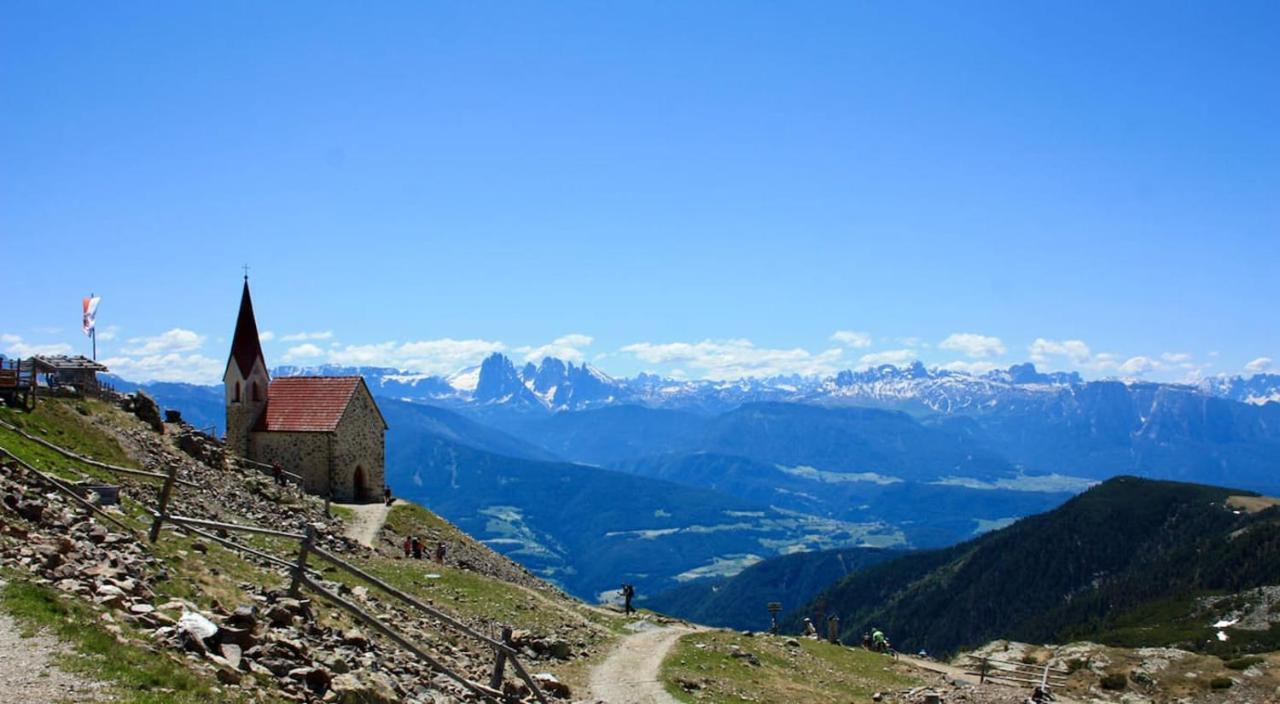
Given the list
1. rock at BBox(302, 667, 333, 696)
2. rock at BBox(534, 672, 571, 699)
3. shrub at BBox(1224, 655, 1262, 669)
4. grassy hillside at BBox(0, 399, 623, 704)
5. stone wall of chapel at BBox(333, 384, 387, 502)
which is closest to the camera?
grassy hillside at BBox(0, 399, 623, 704)

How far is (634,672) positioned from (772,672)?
6.37 meters

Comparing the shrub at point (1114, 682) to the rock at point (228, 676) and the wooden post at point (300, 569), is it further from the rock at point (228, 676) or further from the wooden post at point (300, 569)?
the rock at point (228, 676)

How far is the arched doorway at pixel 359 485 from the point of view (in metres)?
65.0

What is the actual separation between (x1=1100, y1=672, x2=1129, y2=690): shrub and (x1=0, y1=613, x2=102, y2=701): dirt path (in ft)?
158

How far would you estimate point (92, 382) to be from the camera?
56.1m

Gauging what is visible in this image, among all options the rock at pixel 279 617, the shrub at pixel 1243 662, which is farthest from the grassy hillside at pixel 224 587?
the shrub at pixel 1243 662

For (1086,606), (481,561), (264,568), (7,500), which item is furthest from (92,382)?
(1086,606)

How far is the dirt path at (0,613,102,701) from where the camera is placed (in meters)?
14.2

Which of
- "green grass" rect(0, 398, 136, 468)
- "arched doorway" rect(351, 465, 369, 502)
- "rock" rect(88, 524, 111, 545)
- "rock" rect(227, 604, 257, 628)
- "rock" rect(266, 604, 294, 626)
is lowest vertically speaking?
"arched doorway" rect(351, 465, 369, 502)

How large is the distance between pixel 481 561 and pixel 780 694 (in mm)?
26136

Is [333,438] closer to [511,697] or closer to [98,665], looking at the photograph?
[511,697]

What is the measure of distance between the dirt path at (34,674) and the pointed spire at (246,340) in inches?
2043

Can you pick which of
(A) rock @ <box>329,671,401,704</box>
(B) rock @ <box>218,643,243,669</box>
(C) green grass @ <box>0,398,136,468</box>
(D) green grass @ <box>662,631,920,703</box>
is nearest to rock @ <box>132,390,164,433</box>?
(C) green grass @ <box>0,398,136,468</box>

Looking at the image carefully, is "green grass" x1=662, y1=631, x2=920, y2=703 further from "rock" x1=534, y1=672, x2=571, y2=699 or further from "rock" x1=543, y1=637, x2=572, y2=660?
"rock" x1=534, y1=672, x2=571, y2=699
